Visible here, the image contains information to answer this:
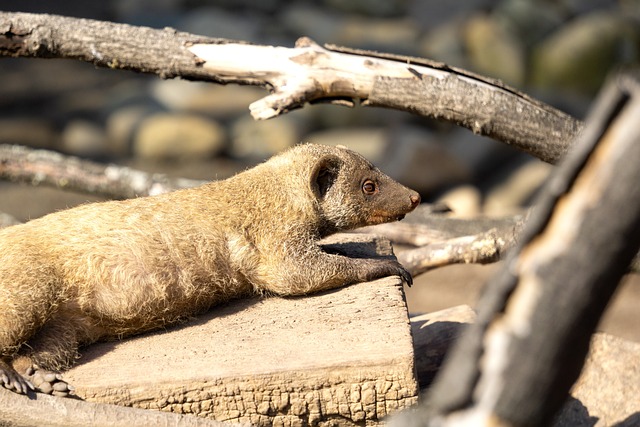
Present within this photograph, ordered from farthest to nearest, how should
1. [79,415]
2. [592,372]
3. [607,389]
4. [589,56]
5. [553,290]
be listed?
[589,56] → [592,372] → [607,389] → [79,415] → [553,290]

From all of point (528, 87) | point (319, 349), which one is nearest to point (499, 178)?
point (528, 87)

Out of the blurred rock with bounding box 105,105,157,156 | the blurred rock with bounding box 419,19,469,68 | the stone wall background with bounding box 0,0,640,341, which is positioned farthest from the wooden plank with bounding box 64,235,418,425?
the blurred rock with bounding box 419,19,469,68

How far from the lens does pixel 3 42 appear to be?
16.2 feet

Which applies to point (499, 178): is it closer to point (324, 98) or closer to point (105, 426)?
point (324, 98)

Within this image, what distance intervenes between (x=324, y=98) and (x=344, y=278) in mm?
1083

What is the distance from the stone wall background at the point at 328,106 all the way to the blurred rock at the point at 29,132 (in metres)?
0.02

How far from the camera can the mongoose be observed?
3643mm

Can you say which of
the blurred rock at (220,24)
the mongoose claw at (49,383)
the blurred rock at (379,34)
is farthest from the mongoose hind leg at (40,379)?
Answer: the blurred rock at (220,24)

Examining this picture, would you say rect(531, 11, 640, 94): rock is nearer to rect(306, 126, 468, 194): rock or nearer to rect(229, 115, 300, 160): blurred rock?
rect(306, 126, 468, 194): rock

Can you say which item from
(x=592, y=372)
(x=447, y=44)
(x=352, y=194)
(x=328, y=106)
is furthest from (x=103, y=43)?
(x=447, y=44)

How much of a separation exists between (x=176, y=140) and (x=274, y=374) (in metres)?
8.77

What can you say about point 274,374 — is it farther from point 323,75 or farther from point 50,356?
point 323,75

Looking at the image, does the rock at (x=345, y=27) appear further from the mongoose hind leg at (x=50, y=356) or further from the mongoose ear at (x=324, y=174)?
the mongoose hind leg at (x=50, y=356)

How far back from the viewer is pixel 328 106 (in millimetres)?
12453
